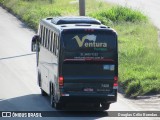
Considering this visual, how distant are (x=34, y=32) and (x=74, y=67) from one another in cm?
1928

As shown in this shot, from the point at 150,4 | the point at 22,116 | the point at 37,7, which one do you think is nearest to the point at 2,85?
the point at 22,116

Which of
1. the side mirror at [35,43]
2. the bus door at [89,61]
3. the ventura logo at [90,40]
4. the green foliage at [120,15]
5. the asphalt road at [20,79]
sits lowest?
the green foliage at [120,15]

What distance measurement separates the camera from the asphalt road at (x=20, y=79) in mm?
27328

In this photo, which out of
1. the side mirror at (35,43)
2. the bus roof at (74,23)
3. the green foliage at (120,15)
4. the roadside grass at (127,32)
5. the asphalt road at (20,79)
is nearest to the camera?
the bus roof at (74,23)

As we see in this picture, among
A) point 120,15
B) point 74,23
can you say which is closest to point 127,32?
point 120,15

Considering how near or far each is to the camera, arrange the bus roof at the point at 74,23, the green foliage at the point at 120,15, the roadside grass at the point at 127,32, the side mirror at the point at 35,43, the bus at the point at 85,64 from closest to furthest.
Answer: the bus at the point at 85,64
the bus roof at the point at 74,23
the side mirror at the point at 35,43
the roadside grass at the point at 127,32
the green foliage at the point at 120,15

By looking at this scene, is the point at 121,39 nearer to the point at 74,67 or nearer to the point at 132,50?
the point at 132,50

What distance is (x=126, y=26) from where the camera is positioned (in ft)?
146

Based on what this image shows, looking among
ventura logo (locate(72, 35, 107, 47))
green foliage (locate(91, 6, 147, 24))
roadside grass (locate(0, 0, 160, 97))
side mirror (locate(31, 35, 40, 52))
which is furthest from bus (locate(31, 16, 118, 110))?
green foliage (locate(91, 6, 147, 24))

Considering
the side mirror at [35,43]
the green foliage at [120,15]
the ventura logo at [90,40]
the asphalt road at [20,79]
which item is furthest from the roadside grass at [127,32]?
the ventura logo at [90,40]

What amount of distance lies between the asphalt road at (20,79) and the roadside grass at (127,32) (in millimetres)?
1132

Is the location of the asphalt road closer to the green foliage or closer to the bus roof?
the bus roof

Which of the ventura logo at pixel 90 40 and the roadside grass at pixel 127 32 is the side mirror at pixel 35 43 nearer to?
the roadside grass at pixel 127 32

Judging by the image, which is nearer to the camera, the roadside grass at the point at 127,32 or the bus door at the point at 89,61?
the bus door at the point at 89,61
